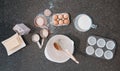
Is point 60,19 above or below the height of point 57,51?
above

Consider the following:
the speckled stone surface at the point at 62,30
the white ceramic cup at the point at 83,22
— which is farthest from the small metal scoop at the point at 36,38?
the white ceramic cup at the point at 83,22

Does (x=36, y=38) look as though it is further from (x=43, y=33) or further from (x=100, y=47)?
(x=100, y=47)

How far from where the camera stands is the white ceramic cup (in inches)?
48.8

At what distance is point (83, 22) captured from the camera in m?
1.26

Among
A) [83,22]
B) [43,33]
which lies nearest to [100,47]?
[83,22]

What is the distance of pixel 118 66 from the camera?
1210 mm

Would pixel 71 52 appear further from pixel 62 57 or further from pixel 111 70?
pixel 111 70

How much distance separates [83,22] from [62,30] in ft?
0.33

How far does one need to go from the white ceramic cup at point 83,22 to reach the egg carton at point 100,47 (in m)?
0.05

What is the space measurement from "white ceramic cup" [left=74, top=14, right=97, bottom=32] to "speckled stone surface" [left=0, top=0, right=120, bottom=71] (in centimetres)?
2

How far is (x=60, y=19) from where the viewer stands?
4.14ft

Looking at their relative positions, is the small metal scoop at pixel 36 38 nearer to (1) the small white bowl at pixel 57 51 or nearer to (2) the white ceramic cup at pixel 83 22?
(1) the small white bowl at pixel 57 51

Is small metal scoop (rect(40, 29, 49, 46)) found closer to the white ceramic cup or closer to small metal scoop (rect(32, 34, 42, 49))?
small metal scoop (rect(32, 34, 42, 49))

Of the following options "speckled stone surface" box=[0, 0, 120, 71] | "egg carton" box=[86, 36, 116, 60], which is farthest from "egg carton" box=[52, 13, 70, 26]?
"egg carton" box=[86, 36, 116, 60]
